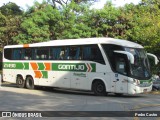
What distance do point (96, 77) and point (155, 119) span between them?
10977 mm

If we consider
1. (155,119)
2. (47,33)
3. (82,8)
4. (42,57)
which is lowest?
(155,119)

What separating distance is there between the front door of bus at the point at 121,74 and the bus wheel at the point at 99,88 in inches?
36.7

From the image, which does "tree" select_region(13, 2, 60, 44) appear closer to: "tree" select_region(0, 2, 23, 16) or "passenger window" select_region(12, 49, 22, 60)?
"passenger window" select_region(12, 49, 22, 60)

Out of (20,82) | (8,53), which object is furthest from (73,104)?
(8,53)

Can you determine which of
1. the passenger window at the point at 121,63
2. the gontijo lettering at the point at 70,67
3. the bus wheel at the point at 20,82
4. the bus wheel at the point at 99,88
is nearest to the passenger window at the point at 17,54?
the bus wheel at the point at 20,82

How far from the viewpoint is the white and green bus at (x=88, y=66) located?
21.4m

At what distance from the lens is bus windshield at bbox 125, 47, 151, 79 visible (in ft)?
70.1

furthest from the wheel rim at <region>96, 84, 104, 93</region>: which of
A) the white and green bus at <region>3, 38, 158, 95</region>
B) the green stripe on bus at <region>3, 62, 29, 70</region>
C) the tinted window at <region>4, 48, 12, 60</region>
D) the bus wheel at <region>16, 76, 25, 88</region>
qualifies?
the tinted window at <region>4, 48, 12, 60</region>

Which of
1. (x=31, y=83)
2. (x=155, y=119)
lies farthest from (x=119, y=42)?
(x=155, y=119)

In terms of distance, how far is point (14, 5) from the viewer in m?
51.5

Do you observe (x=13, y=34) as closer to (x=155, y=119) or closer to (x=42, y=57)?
(x=42, y=57)

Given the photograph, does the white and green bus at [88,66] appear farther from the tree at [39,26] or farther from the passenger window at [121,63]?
the tree at [39,26]

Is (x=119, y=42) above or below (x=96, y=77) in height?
above

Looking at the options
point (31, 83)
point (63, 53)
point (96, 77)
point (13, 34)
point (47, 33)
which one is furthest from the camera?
point (13, 34)
